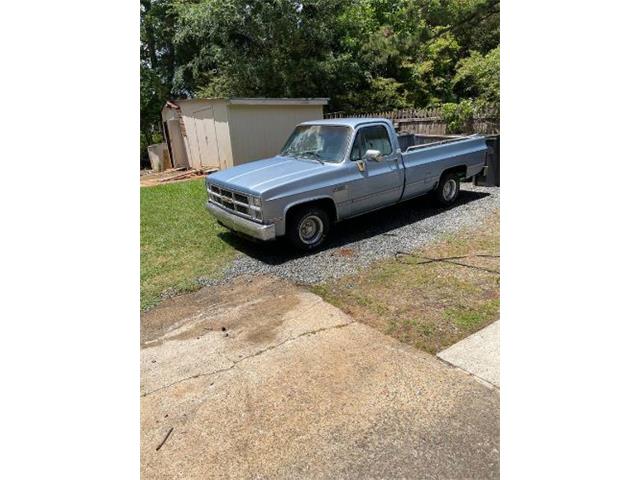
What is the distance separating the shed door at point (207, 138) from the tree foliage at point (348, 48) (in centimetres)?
290

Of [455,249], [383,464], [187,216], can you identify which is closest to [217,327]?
[383,464]

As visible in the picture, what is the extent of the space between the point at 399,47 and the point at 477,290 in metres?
14.7

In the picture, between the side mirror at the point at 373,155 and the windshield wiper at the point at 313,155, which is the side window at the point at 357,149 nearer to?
the side mirror at the point at 373,155

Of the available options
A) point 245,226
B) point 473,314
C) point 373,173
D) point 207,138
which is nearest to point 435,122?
point 373,173

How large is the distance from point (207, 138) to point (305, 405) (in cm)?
1284

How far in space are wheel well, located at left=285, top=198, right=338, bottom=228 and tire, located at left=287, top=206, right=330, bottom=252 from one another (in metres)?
0.04

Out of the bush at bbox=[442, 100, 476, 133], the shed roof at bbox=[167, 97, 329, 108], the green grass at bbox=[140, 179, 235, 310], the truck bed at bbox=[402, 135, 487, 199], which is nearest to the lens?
the green grass at bbox=[140, 179, 235, 310]

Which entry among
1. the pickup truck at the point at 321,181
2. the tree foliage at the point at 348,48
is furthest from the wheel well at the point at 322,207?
the tree foliage at the point at 348,48

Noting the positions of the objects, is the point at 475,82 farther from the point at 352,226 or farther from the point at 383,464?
the point at 383,464

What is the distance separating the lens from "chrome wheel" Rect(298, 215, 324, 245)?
5926mm

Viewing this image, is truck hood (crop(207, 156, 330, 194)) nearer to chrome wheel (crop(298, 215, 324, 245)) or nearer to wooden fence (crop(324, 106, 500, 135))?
chrome wheel (crop(298, 215, 324, 245))

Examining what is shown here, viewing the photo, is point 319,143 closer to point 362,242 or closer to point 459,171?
point 362,242

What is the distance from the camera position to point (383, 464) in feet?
7.83

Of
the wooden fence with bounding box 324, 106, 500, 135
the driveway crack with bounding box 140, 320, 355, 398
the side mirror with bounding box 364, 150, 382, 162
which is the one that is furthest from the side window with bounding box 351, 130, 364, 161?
the wooden fence with bounding box 324, 106, 500, 135
